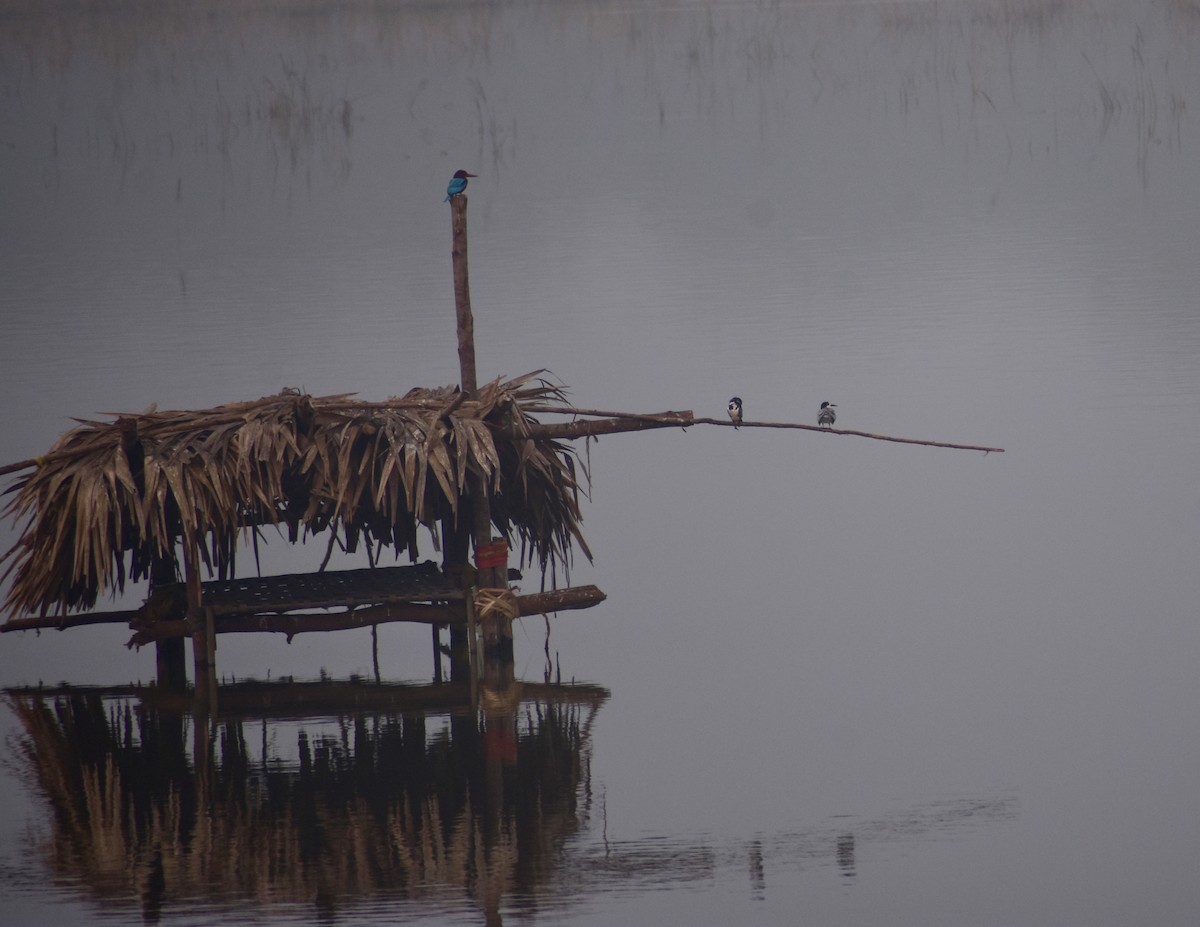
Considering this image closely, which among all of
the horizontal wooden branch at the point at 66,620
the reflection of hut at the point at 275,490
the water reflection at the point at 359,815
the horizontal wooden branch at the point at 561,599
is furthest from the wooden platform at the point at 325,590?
the water reflection at the point at 359,815

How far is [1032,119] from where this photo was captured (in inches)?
1983

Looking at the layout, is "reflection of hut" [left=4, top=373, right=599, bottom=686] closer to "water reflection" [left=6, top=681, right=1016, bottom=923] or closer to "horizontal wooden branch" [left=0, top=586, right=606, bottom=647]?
"horizontal wooden branch" [left=0, top=586, right=606, bottom=647]

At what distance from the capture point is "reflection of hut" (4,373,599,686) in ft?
49.7

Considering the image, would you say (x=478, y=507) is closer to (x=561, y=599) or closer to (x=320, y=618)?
(x=561, y=599)

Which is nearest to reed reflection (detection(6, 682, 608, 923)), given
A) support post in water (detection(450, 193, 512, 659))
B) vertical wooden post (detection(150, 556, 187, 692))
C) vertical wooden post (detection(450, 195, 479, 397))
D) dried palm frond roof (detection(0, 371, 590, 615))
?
vertical wooden post (detection(150, 556, 187, 692))

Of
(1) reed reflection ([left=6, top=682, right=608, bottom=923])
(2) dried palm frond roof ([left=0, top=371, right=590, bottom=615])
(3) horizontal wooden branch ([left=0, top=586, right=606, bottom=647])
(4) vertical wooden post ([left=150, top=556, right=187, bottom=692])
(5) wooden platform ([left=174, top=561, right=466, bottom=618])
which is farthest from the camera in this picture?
(4) vertical wooden post ([left=150, top=556, right=187, bottom=692])

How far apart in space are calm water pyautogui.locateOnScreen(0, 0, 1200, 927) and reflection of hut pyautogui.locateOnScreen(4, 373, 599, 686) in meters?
0.99

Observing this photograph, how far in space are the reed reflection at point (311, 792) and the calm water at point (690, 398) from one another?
0.17 ft

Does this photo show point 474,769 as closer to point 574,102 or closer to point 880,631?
point 880,631

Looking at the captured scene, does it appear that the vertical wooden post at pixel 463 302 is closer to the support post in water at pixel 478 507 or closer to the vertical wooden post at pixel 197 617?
the support post in water at pixel 478 507

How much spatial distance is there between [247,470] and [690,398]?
16.0 meters

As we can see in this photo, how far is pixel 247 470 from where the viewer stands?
593 inches

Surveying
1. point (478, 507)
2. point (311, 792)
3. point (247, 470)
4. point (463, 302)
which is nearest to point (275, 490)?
point (247, 470)

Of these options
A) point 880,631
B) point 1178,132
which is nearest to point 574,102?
point 1178,132
